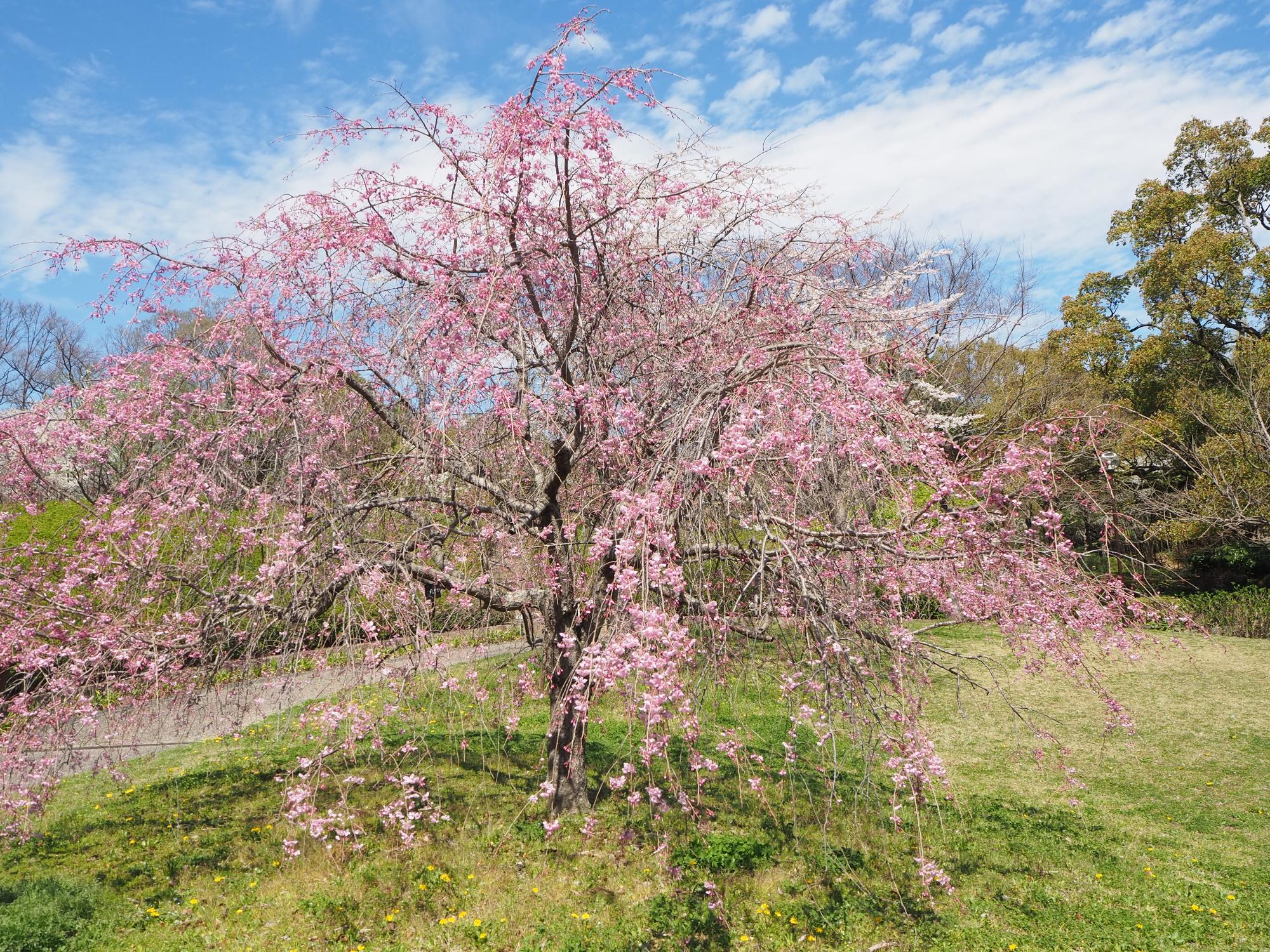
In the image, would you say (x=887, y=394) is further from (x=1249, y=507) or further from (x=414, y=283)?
(x=1249, y=507)

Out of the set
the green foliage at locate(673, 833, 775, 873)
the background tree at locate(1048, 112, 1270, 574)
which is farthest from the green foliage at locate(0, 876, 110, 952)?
the background tree at locate(1048, 112, 1270, 574)

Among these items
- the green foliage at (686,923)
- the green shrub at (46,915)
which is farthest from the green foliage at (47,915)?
the green foliage at (686,923)

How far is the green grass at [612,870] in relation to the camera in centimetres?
416

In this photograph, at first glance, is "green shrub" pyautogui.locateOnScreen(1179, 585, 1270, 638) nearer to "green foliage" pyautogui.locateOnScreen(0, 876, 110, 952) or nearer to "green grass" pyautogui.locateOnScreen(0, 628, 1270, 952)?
"green grass" pyautogui.locateOnScreen(0, 628, 1270, 952)

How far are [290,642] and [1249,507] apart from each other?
1610 cm

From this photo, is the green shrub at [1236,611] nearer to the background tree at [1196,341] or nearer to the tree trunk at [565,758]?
the background tree at [1196,341]

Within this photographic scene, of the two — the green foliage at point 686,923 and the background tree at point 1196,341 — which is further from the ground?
the background tree at point 1196,341

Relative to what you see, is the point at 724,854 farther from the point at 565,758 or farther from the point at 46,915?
the point at 46,915

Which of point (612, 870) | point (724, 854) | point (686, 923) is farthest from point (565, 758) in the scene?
point (686, 923)

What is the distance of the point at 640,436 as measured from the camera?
4012mm

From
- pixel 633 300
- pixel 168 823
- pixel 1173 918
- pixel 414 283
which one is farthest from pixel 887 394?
pixel 168 823

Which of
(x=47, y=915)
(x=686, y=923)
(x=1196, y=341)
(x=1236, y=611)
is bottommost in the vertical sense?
(x=1236, y=611)

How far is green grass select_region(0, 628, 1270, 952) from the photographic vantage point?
4.16m

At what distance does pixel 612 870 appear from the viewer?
4.78 metres
